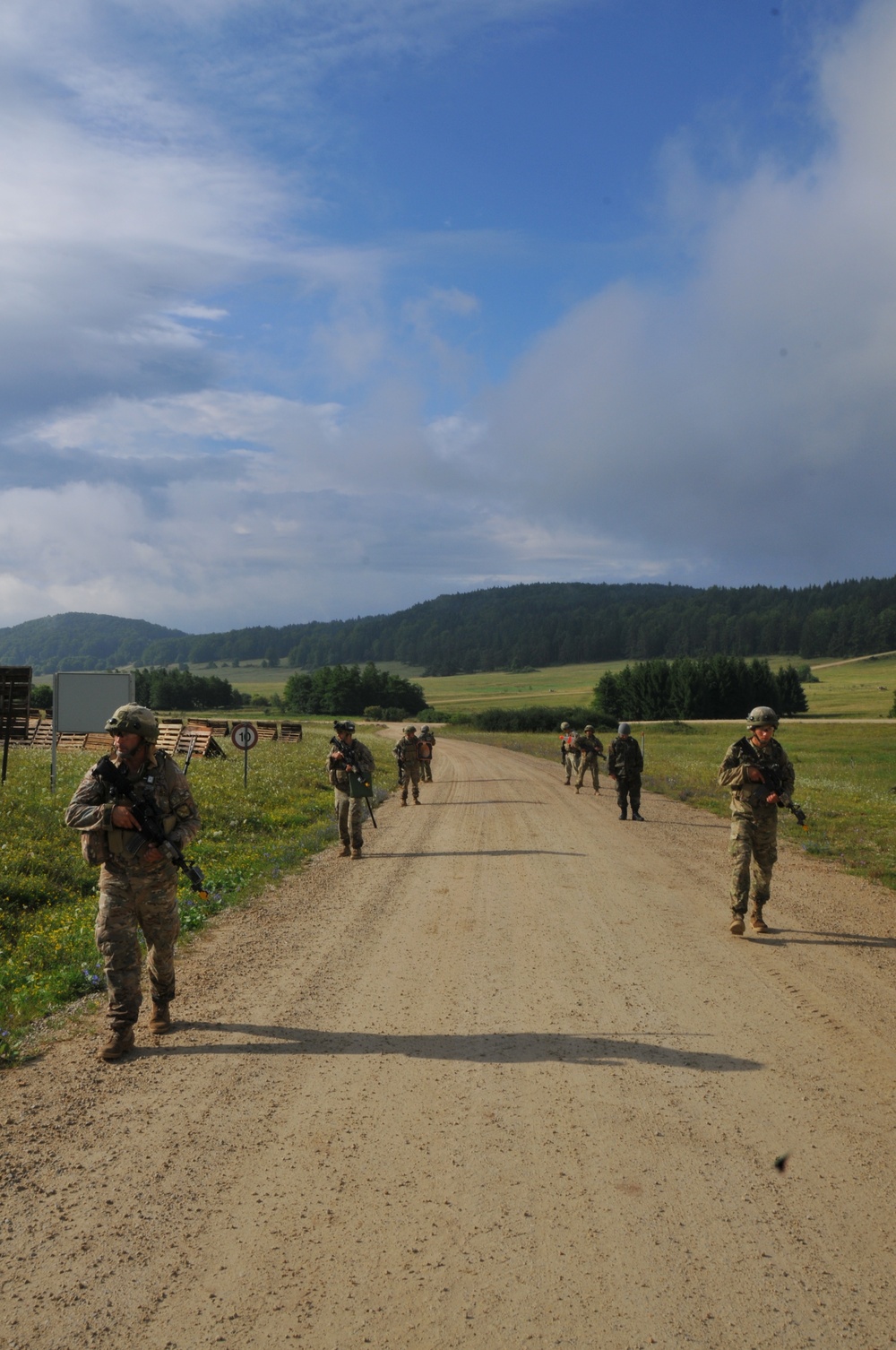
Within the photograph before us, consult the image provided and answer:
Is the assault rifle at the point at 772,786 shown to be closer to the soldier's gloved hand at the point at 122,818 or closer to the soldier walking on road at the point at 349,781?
the soldier walking on road at the point at 349,781

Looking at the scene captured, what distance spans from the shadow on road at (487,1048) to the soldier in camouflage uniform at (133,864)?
1.33ft

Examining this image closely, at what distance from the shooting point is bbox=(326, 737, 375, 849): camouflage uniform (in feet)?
47.9

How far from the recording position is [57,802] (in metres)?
16.6

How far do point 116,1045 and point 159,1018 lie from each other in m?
0.61

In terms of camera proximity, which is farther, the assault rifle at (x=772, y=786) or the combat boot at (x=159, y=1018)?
the assault rifle at (x=772, y=786)

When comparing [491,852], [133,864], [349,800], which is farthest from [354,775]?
[133,864]

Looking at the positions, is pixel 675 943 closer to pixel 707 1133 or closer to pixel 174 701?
pixel 707 1133

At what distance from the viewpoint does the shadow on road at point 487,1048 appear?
6086 mm

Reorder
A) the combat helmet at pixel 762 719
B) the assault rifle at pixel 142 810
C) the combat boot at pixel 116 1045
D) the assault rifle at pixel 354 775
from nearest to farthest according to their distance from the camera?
the combat boot at pixel 116 1045 < the assault rifle at pixel 142 810 < the combat helmet at pixel 762 719 < the assault rifle at pixel 354 775

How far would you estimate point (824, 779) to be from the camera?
36.7 m

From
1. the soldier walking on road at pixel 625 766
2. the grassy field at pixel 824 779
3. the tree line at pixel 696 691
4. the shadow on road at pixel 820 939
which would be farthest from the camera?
the tree line at pixel 696 691

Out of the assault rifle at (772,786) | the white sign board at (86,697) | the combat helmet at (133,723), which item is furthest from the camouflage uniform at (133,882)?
the white sign board at (86,697)

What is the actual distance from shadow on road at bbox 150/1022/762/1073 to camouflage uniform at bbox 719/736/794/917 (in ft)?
13.1

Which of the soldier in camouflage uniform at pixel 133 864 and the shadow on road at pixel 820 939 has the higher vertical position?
the soldier in camouflage uniform at pixel 133 864
